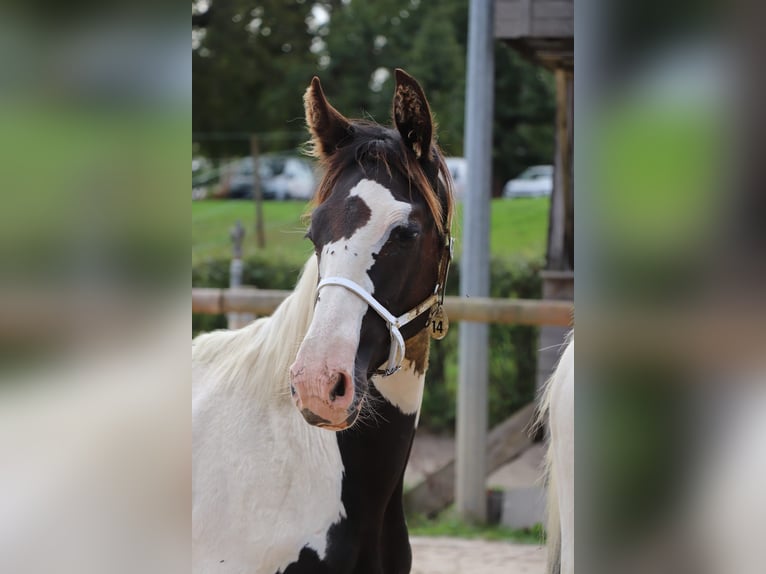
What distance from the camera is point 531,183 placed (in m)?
12.0

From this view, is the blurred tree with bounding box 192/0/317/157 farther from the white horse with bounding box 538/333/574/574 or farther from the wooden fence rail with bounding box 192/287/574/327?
the white horse with bounding box 538/333/574/574

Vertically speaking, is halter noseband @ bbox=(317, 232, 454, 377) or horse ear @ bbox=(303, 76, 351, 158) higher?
horse ear @ bbox=(303, 76, 351, 158)

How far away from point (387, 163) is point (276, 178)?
10.9 meters

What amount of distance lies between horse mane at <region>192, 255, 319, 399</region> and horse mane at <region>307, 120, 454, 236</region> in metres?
0.21

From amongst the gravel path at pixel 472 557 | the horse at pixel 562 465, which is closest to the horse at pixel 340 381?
the horse at pixel 562 465

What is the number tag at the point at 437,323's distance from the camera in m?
1.88

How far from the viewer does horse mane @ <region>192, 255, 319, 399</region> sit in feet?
6.14

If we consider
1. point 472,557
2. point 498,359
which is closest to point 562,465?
point 472,557

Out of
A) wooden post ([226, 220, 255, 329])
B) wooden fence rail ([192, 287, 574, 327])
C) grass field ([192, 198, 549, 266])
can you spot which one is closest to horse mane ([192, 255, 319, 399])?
wooden fence rail ([192, 287, 574, 327])

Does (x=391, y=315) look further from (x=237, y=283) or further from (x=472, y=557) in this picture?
(x=237, y=283)

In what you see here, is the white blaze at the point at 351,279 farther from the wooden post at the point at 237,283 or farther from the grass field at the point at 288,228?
the grass field at the point at 288,228

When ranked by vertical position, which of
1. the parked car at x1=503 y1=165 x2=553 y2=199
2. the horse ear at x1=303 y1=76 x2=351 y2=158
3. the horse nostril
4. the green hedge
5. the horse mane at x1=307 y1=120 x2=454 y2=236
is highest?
the parked car at x1=503 y1=165 x2=553 y2=199

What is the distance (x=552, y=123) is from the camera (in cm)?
1175

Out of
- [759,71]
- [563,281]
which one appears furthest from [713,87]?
[563,281]
